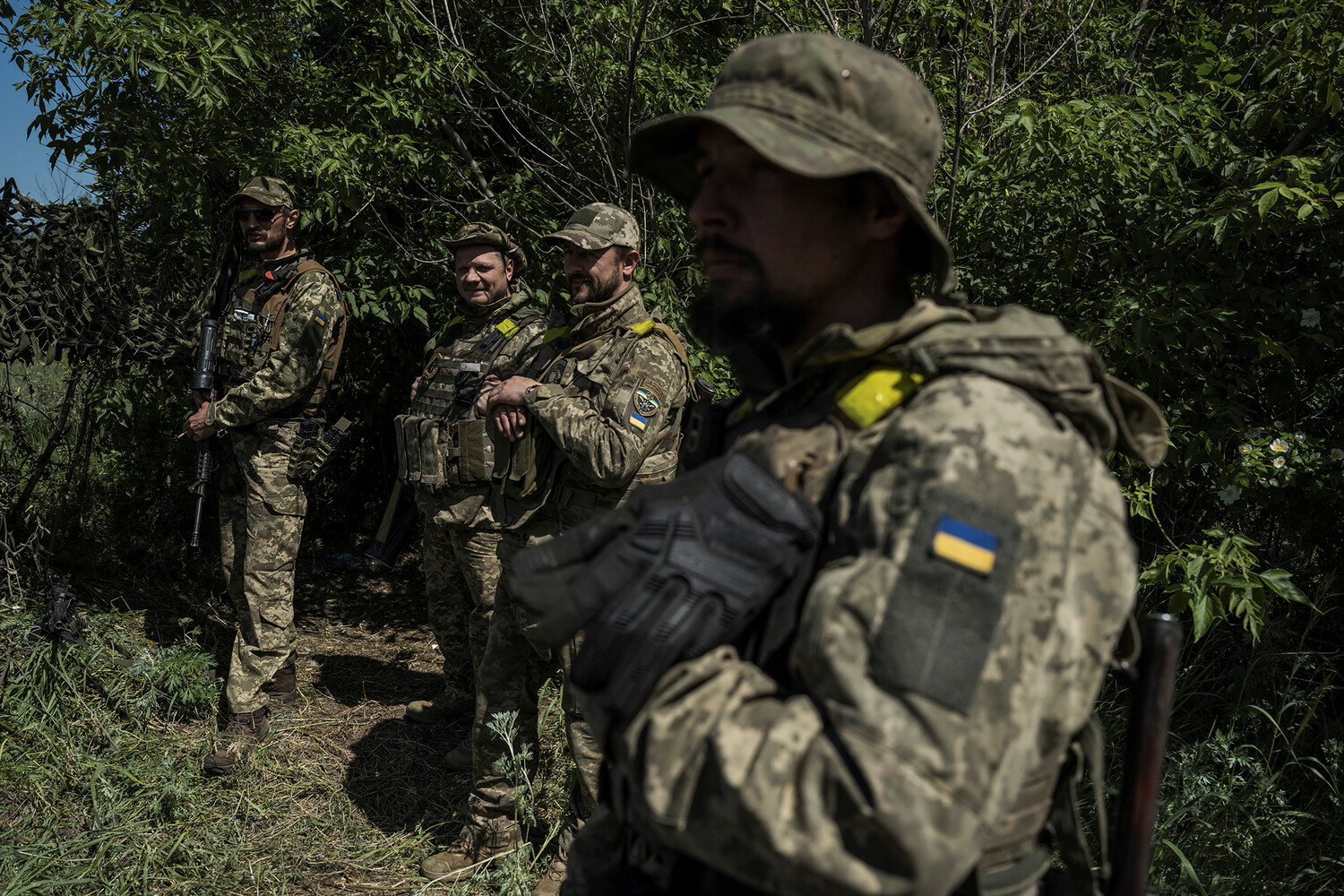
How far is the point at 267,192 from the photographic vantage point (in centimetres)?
466

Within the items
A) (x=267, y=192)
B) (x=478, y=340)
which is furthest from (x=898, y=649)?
(x=267, y=192)

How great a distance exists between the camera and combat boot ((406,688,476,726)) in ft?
15.6

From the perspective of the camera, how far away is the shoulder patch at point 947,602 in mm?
908

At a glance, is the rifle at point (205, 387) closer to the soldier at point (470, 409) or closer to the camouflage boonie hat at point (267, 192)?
the camouflage boonie hat at point (267, 192)

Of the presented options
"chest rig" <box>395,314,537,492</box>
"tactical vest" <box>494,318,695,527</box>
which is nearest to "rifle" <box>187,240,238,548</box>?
"chest rig" <box>395,314,537,492</box>

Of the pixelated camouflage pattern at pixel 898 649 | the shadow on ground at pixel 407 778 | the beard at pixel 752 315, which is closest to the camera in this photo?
the pixelated camouflage pattern at pixel 898 649

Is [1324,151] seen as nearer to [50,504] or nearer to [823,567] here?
[823,567]

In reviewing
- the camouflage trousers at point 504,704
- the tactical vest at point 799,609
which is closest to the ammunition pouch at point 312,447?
the camouflage trousers at point 504,704

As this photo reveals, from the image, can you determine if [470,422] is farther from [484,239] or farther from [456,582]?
[456,582]

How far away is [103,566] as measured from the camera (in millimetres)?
→ 5859

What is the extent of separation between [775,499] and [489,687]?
2.83m

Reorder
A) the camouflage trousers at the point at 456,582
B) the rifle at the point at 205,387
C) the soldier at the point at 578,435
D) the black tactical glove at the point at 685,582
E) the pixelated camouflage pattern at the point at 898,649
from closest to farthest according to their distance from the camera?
the pixelated camouflage pattern at the point at 898,649 → the black tactical glove at the point at 685,582 → the soldier at the point at 578,435 → the camouflage trousers at the point at 456,582 → the rifle at the point at 205,387

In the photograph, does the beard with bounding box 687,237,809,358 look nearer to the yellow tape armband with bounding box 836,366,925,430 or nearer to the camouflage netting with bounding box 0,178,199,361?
the yellow tape armband with bounding box 836,366,925,430

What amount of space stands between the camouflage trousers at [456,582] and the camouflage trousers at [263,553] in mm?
694
